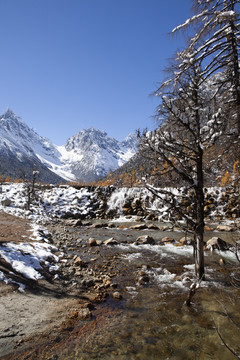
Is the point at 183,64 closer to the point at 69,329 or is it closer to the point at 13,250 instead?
the point at 69,329

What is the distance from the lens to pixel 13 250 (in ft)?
27.9

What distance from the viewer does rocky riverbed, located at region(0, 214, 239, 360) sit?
427 cm

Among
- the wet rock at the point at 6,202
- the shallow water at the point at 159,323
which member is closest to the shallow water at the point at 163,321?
the shallow water at the point at 159,323

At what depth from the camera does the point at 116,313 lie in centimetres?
566

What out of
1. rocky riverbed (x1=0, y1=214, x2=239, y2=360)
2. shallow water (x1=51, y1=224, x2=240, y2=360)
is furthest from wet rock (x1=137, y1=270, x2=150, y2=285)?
shallow water (x1=51, y1=224, x2=240, y2=360)

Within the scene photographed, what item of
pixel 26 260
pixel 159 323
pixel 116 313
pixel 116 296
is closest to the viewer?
pixel 159 323

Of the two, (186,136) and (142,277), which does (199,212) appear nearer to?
(186,136)

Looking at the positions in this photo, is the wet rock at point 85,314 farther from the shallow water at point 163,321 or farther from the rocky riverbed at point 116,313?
the shallow water at point 163,321

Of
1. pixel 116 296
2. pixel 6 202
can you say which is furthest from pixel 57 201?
pixel 116 296

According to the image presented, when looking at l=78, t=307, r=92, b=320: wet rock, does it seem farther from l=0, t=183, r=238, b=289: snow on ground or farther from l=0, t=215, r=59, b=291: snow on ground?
l=0, t=183, r=238, b=289: snow on ground

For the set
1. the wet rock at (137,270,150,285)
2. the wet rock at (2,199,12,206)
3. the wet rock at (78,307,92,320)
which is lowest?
the wet rock at (2,199,12,206)

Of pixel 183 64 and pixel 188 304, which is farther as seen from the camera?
pixel 188 304

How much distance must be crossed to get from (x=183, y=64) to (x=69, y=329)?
688cm

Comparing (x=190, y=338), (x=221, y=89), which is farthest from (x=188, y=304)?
(x=221, y=89)
